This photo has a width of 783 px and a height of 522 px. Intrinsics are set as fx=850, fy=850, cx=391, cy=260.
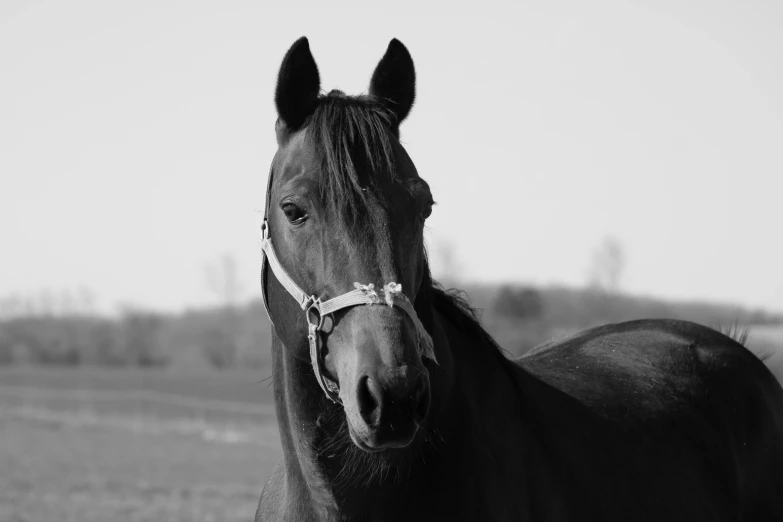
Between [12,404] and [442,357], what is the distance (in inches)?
1341

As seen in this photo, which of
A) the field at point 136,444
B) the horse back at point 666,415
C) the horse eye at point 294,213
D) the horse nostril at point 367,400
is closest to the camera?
the horse nostril at point 367,400

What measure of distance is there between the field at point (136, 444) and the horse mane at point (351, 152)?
0.91 meters

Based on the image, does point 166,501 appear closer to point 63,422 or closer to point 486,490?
point 486,490

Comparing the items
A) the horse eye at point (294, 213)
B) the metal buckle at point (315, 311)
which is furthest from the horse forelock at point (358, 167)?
the metal buckle at point (315, 311)

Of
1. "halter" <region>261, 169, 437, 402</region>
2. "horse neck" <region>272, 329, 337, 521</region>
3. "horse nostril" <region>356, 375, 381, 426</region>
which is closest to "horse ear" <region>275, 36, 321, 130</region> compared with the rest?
"halter" <region>261, 169, 437, 402</region>

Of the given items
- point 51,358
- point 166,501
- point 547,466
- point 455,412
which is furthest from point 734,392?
point 51,358

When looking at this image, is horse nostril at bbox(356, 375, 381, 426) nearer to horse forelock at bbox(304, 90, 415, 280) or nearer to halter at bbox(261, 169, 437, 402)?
halter at bbox(261, 169, 437, 402)

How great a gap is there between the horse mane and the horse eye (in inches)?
4.5

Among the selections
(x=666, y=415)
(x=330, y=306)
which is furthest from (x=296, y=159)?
(x=666, y=415)

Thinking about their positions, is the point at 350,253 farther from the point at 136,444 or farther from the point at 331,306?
the point at 136,444

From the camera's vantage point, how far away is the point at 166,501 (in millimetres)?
12125

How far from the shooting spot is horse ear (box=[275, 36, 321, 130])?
320 cm

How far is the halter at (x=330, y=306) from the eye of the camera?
269 cm

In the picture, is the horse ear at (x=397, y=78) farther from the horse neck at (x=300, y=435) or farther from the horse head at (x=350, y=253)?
the horse neck at (x=300, y=435)
